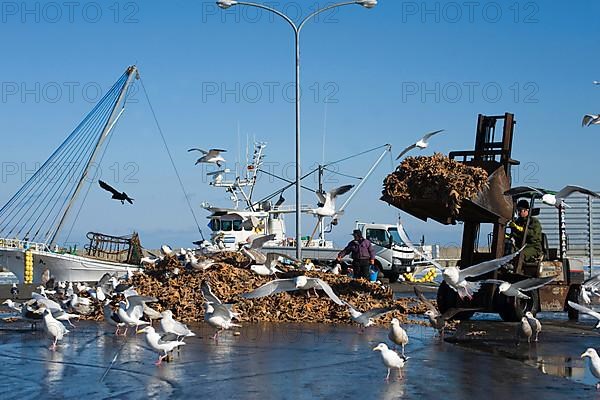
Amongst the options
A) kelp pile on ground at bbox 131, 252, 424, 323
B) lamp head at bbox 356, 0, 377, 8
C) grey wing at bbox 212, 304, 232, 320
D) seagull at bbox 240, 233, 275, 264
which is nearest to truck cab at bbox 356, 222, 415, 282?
lamp head at bbox 356, 0, 377, 8

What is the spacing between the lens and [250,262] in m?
22.3

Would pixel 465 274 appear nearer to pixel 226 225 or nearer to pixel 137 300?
pixel 137 300

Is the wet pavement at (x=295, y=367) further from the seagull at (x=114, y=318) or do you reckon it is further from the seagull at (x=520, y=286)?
the seagull at (x=520, y=286)

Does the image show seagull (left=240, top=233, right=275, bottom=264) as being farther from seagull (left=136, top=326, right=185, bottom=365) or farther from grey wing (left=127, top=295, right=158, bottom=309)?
seagull (left=136, top=326, right=185, bottom=365)

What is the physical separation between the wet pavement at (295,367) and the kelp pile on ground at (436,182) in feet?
8.59

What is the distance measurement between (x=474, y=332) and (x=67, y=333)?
7.74 m

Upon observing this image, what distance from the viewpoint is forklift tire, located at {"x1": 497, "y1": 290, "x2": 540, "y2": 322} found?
17953mm

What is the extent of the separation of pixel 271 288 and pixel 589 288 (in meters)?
7.48

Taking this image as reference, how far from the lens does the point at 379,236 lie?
41406 millimetres

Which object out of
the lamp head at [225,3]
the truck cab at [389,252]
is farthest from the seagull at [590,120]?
the truck cab at [389,252]

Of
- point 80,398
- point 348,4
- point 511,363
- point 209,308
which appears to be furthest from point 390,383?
point 348,4

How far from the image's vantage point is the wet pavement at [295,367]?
1050 cm

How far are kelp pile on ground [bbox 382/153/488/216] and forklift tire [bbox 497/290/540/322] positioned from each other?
8.04 feet

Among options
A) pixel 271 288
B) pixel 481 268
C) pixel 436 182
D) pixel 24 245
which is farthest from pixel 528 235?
pixel 24 245
